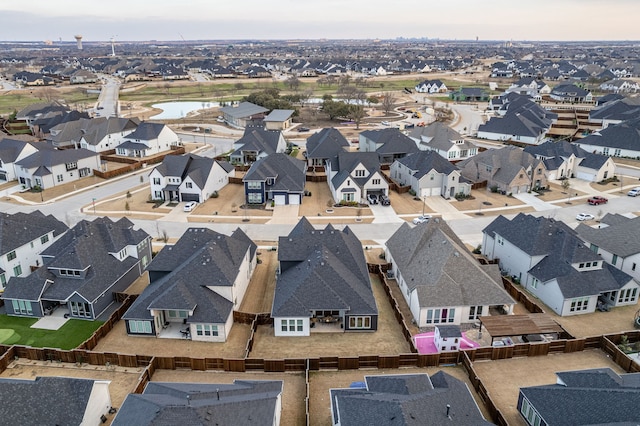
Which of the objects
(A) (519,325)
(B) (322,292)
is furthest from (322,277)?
(A) (519,325)

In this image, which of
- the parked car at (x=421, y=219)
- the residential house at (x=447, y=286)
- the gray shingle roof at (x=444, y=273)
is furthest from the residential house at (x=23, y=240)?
the parked car at (x=421, y=219)

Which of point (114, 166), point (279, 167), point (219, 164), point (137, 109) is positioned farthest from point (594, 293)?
point (137, 109)

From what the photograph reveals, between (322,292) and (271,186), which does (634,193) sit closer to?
(271,186)

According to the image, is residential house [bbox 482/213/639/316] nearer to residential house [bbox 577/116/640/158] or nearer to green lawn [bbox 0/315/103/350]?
green lawn [bbox 0/315/103/350]

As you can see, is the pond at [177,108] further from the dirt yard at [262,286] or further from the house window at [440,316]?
the house window at [440,316]

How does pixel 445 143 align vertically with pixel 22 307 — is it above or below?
above

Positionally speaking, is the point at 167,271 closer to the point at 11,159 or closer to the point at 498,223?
the point at 498,223
